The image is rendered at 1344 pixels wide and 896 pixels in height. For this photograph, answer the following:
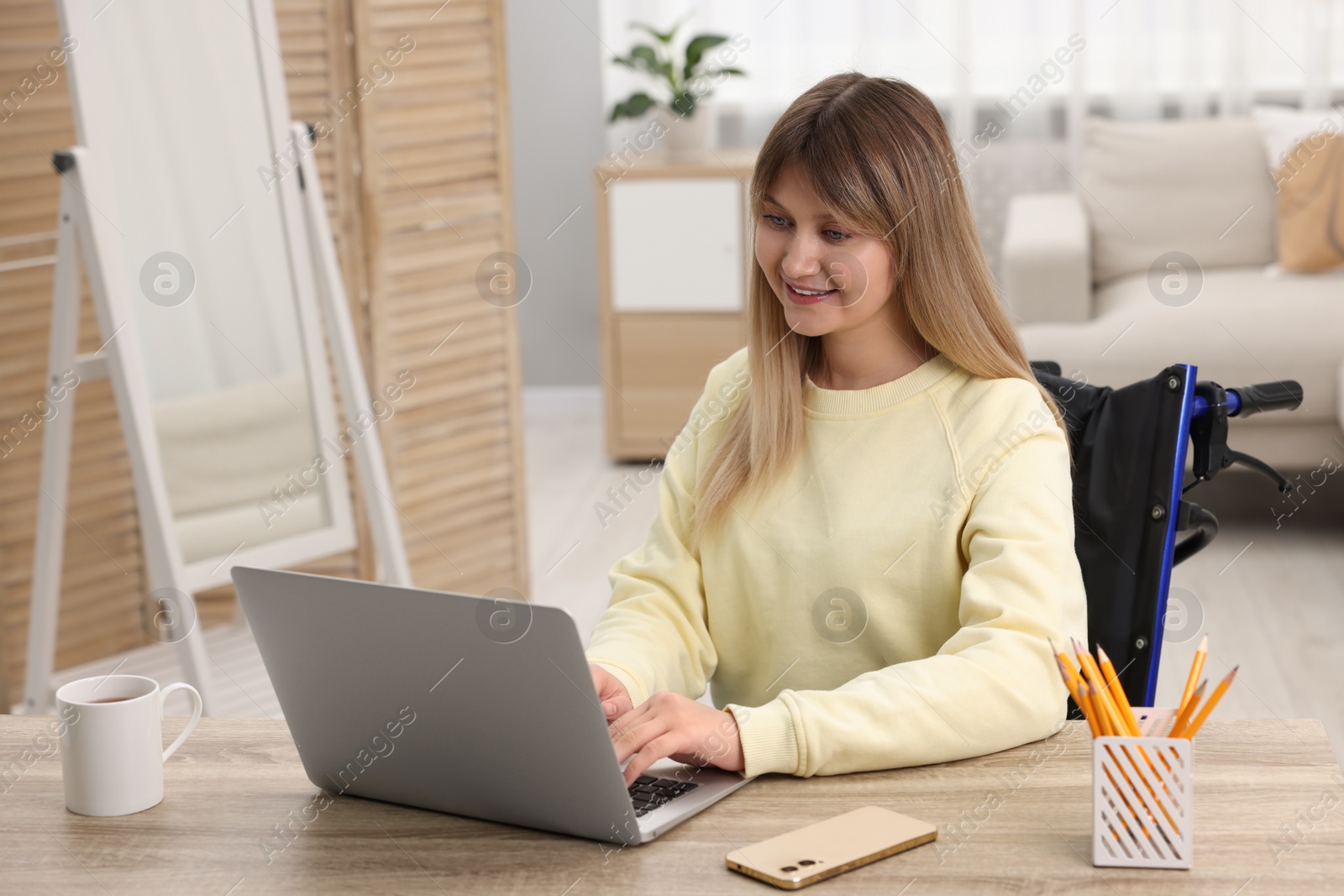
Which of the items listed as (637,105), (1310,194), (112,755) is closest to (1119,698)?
(112,755)

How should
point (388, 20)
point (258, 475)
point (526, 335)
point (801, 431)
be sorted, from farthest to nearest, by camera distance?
point (526, 335)
point (388, 20)
point (258, 475)
point (801, 431)

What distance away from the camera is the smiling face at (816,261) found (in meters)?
1.25

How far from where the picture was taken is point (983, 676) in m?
1.10

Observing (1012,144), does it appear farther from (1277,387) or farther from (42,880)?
(42,880)

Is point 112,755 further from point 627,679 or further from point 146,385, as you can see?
point 146,385

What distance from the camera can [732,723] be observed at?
106cm

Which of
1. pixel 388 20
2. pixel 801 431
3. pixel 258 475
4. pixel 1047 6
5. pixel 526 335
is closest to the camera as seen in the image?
pixel 801 431

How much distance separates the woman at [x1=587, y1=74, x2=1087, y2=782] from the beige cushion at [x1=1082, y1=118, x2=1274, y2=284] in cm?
279

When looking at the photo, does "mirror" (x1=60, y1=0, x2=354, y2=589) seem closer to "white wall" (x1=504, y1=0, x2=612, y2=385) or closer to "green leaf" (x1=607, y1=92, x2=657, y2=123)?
"green leaf" (x1=607, y1=92, x2=657, y2=123)

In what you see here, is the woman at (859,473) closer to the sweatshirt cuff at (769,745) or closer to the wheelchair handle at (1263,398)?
the sweatshirt cuff at (769,745)

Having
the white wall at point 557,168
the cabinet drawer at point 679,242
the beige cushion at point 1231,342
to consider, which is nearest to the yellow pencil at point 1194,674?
the beige cushion at point 1231,342

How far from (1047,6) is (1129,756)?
13.3 feet

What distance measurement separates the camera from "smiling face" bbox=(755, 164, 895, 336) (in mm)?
1251

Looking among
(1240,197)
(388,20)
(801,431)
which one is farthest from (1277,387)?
(1240,197)
